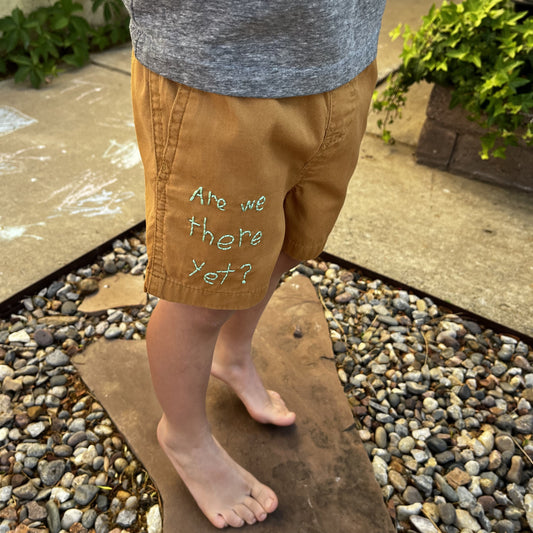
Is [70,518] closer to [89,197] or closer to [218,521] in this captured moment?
[218,521]

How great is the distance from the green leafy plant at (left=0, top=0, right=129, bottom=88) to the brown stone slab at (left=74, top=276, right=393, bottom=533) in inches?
85.7

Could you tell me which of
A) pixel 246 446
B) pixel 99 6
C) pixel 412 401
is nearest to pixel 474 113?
pixel 412 401

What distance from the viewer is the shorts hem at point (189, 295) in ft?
3.08

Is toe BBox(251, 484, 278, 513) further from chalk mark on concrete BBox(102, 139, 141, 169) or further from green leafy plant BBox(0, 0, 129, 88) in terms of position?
green leafy plant BBox(0, 0, 129, 88)

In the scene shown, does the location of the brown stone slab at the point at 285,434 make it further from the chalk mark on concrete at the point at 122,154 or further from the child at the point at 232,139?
the chalk mark on concrete at the point at 122,154

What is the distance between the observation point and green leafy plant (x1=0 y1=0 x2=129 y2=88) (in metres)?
3.07

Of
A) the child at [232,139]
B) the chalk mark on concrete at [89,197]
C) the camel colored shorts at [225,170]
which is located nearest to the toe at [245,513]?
the child at [232,139]

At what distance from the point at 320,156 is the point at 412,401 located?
993mm

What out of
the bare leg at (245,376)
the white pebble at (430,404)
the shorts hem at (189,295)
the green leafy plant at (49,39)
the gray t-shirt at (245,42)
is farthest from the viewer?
the green leafy plant at (49,39)

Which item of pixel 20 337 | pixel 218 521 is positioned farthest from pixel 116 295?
pixel 218 521

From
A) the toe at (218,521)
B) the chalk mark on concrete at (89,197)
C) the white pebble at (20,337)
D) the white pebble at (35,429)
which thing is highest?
the chalk mark on concrete at (89,197)

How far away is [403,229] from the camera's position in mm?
2402

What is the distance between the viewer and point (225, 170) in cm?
85

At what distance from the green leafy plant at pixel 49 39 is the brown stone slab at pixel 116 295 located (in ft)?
5.79
